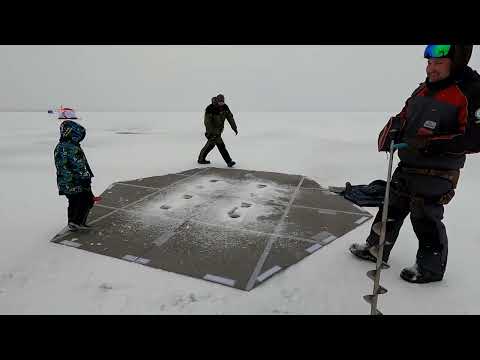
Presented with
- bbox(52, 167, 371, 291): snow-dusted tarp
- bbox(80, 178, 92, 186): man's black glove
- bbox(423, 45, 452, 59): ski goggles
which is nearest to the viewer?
bbox(423, 45, 452, 59): ski goggles

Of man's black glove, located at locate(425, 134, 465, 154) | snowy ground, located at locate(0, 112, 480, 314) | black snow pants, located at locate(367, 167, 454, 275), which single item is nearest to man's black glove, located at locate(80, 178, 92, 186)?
snowy ground, located at locate(0, 112, 480, 314)

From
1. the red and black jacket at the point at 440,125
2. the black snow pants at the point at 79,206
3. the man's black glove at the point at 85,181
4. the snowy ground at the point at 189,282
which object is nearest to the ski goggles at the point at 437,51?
the red and black jacket at the point at 440,125

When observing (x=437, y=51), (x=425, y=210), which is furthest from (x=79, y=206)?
(x=437, y=51)

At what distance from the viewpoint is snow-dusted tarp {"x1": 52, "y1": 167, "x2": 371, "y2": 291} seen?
303 cm

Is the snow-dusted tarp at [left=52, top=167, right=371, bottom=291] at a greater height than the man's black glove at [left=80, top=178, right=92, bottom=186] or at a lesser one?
lesser

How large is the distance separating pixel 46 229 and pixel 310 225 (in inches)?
135

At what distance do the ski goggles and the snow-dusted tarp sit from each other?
2.15 m

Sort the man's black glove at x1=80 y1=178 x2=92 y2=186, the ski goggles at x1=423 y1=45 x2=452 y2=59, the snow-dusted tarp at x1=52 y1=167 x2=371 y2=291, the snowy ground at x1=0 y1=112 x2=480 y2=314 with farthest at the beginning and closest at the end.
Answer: the man's black glove at x1=80 y1=178 x2=92 y2=186
the snow-dusted tarp at x1=52 y1=167 x2=371 y2=291
the snowy ground at x1=0 y1=112 x2=480 y2=314
the ski goggles at x1=423 y1=45 x2=452 y2=59

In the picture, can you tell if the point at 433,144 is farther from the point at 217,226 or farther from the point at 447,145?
the point at 217,226

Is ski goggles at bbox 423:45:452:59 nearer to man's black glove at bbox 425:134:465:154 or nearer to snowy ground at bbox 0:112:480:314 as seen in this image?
man's black glove at bbox 425:134:465:154

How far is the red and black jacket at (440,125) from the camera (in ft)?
7.22

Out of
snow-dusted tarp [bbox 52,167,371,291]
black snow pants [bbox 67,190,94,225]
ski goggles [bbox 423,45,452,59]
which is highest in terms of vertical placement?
ski goggles [bbox 423,45,452,59]

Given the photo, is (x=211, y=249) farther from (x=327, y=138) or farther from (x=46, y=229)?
(x=327, y=138)

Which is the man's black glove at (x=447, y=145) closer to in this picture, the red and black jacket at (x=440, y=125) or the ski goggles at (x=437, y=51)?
the red and black jacket at (x=440, y=125)
